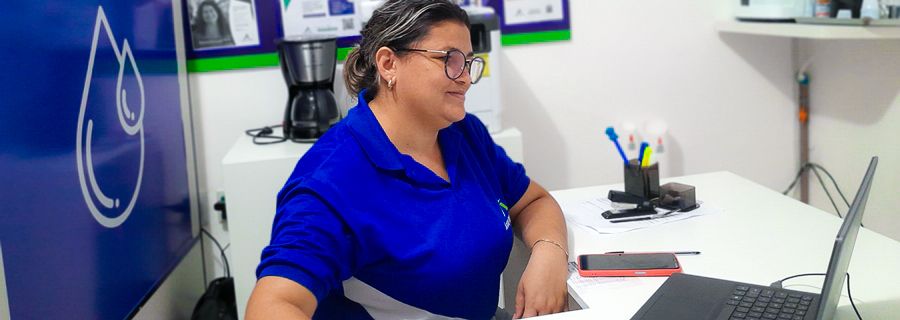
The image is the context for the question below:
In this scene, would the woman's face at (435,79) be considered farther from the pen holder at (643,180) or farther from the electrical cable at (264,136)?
the electrical cable at (264,136)

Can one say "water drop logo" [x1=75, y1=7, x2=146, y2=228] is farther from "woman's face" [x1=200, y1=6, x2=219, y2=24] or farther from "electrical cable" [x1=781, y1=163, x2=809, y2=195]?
"electrical cable" [x1=781, y1=163, x2=809, y2=195]

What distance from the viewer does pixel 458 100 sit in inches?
61.2

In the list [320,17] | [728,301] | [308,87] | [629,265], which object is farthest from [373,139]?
[320,17]

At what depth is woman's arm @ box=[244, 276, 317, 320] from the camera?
46.5 inches

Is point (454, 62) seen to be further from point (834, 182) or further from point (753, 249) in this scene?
point (834, 182)

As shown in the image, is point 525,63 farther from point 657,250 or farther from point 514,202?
point 657,250

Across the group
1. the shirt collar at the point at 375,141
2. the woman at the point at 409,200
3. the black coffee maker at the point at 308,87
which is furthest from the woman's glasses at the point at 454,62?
the black coffee maker at the point at 308,87

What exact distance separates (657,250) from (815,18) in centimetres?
131

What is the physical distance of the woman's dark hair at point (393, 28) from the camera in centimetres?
151

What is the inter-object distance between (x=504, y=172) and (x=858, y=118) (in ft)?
5.41

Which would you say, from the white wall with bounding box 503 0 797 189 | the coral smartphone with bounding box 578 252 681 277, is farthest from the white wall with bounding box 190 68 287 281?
the coral smartphone with bounding box 578 252 681 277

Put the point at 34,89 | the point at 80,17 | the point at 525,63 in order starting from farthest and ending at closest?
the point at 525,63 → the point at 80,17 → the point at 34,89

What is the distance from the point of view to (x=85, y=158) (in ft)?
5.68

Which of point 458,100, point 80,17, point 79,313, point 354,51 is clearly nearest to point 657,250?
point 458,100
